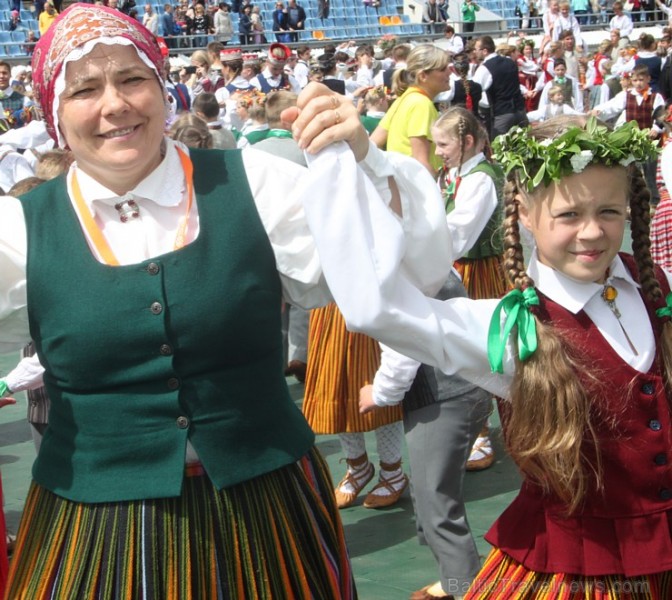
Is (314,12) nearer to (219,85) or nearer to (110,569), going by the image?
(219,85)

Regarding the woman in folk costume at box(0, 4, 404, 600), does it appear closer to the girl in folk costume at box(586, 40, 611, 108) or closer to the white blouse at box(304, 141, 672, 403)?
the white blouse at box(304, 141, 672, 403)

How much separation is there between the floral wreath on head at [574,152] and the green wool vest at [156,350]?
1.96 ft

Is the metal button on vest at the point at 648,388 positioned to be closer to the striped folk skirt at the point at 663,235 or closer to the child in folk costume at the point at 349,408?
the child in folk costume at the point at 349,408

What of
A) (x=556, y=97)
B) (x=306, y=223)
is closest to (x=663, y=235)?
(x=306, y=223)

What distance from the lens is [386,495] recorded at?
14.8 feet

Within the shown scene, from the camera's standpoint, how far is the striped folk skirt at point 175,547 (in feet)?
6.82

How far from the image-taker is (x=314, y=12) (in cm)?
2709

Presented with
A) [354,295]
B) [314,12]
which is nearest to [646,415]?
[354,295]

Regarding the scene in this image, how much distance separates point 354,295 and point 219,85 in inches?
464

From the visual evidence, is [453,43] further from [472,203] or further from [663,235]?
[472,203]

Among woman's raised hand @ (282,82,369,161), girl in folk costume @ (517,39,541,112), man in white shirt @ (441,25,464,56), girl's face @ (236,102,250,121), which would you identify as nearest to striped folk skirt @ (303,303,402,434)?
woman's raised hand @ (282,82,369,161)

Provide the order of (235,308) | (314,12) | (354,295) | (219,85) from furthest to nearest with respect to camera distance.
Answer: (314,12) → (219,85) → (235,308) → (354,295)

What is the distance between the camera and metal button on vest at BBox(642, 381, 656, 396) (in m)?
2.23

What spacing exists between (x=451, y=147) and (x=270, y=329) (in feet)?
9.37
